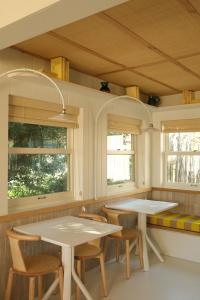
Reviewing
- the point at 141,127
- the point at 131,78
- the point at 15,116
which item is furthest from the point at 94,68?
the point at 141,127

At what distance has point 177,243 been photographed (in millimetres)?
4309

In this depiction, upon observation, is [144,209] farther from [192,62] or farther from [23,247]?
[192,62]

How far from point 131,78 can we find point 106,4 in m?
2.69

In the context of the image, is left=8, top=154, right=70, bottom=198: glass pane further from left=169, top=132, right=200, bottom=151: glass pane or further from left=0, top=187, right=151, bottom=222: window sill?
left=169, top=132, right=200, bottom=151: glass pane

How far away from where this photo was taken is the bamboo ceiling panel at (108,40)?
2453 mm

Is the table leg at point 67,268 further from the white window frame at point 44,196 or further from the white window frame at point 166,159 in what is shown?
the white window frame at point 166,159

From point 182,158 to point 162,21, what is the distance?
297 centimetres

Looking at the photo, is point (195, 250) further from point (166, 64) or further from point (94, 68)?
point (94, 68)

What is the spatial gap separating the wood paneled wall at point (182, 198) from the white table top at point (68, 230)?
2.22 metres

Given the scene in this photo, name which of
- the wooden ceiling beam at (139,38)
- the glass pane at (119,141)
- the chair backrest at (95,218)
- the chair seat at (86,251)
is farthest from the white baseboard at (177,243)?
the wooden ceiling beam at (139,38)

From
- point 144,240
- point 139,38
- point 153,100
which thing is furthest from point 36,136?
point 153,100

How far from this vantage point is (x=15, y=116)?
9.71 feet

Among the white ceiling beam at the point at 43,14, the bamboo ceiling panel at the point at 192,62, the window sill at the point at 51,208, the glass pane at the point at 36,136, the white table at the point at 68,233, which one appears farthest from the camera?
the bamboo ceiling panel at the point at 192,62

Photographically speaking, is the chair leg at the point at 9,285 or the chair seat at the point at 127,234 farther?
the chair seat at the point at 127,234
